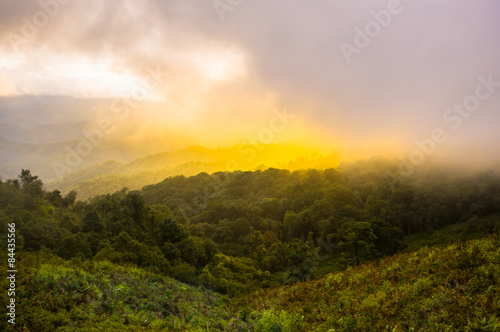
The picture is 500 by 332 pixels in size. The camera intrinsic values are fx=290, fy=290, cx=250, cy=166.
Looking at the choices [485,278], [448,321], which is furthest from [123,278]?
[485,278]

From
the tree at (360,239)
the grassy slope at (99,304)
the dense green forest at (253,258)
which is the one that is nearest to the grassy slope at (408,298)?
the dense green forest at (253,258)

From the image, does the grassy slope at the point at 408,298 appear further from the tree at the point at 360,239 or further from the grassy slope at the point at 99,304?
the tree at the point at 360,239

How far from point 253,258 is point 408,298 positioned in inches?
1419

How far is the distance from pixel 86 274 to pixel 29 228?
15.7 m

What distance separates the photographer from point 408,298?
10.7m

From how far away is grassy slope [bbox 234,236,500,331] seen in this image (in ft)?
29.2

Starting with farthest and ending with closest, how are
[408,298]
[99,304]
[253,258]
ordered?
[253,258], [99,304], [408,298]

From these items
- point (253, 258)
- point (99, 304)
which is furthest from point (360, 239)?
point (99, 304)

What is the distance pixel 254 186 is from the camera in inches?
3745

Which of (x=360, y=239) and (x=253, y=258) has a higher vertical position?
(x=360, y=239)

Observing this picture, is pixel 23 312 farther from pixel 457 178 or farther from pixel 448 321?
pixel 457 178

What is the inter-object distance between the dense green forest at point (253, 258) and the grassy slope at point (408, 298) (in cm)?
7

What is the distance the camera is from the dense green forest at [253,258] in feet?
36.7

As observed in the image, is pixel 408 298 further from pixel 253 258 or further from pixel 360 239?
pixel 253 258
